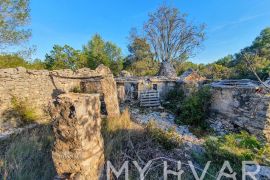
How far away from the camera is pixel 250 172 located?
94.0 inches

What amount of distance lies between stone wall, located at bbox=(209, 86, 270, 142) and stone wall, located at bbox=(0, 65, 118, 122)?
5347mm

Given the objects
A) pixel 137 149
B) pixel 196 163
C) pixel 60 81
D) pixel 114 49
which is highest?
pixel 114 49

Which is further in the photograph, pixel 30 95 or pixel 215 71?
pixel 215 71

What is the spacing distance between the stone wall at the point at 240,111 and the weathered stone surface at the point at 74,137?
5.97 meters

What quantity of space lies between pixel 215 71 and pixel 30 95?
16527 mm

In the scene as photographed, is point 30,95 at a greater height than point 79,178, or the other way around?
point 30,95

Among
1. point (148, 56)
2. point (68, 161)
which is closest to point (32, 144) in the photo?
point (68, 161)

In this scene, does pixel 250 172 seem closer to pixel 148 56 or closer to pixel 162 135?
pixel 162 135

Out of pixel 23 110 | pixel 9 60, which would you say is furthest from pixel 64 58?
pixel 23 110

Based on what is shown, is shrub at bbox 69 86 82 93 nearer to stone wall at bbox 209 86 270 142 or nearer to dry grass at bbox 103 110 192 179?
dry grass at bbox 103 110 192 179

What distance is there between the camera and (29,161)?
334cm

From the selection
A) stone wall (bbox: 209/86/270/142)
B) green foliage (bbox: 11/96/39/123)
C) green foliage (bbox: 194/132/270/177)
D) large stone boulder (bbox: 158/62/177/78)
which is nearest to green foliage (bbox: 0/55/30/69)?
green foliage (bbox: 11/96/39/123)

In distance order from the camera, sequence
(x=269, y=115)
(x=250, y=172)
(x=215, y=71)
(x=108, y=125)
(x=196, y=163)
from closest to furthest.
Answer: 1. (x=250, y=172)
2. (x=196, y=163)
3. (x=108, y=125)
4. (x=269, y=115)
5. (x=215, y=71)

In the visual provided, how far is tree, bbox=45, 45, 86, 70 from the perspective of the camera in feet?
60.1
